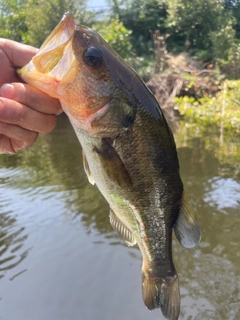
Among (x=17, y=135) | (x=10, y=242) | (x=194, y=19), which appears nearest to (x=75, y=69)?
(x=17, y=135)

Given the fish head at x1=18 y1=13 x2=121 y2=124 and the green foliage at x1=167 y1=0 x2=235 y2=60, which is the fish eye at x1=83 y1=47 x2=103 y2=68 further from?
the green foliage at x1=167 y1=0 x2=235 y2=60

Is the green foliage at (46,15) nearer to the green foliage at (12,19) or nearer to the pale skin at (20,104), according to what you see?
the green foliage at (12,19)

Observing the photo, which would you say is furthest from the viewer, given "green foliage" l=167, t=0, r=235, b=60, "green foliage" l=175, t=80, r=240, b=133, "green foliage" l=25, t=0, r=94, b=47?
"green foliage" l=167, t=0, r=235, b=60

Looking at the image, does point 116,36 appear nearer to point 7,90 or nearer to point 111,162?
point 7,90

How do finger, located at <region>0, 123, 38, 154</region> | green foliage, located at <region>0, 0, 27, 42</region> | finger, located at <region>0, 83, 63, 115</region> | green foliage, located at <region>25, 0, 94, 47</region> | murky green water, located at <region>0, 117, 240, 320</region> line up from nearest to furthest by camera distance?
finger, located at <region>0, 83, 63, 115</region> → finger, located at <region>0, 123, 38, 154</region> → murky green water, located at <region>0, 117, 240, 320</region> → green foliage, located at <region>25, 0, 94, 47</region> → green foliage, located at <region>0, 0, 27, 42</region>

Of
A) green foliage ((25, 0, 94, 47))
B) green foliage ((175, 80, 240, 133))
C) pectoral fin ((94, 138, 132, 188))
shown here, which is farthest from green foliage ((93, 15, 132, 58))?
pectoral fin ((94, 138, 132, 188))

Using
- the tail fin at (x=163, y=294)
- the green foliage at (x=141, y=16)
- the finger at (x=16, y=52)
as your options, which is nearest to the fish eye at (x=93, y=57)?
the finger at (x=16, y=52)

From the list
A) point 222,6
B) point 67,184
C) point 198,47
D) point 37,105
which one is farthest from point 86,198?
point 222,6
